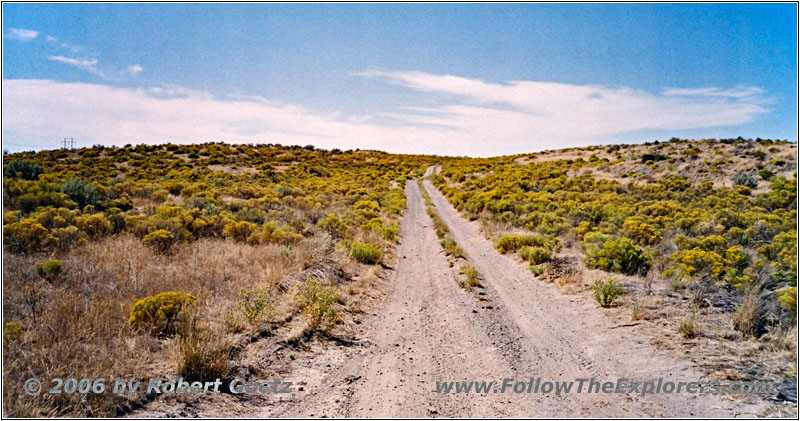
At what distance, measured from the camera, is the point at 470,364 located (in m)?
6.16

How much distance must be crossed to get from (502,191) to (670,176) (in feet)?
52.7

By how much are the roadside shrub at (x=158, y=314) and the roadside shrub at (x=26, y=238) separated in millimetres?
5496

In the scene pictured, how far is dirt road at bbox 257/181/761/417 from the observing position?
4.82 metres

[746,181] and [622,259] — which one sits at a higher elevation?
[746,181]

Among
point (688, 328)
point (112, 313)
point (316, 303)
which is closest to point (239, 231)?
point (316, 303)

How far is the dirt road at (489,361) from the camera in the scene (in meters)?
4.82

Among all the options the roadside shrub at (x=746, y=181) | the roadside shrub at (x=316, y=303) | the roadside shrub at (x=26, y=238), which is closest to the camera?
the roadside shrub at (x=316, y=303)

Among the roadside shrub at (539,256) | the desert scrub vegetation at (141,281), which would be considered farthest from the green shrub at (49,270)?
the roadside shrub at (539,256)

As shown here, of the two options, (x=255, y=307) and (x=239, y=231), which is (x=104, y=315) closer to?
(x=255, y=307)

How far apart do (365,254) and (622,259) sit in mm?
7682

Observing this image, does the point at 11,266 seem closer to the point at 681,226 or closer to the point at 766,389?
the point at 766,389

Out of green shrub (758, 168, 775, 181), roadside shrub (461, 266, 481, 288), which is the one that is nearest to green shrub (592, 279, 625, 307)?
roadside shrub (461, 266, 481, 288)

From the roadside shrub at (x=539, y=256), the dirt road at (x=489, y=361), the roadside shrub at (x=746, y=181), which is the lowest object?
the dirt road at (x=489, y=361)

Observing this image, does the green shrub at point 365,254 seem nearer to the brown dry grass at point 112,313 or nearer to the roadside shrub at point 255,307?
the brown dry grass at point 112,313
